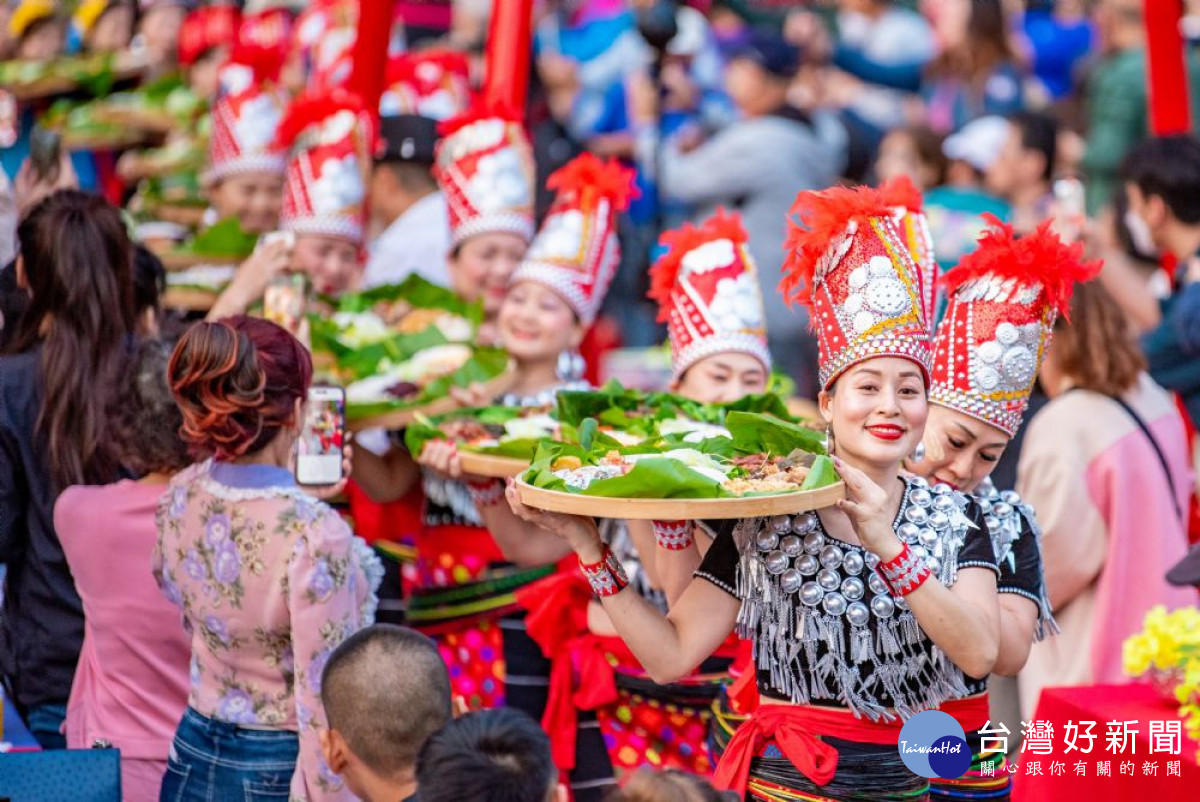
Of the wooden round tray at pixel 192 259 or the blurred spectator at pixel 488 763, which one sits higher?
the wooden round tray at pixel 192 259

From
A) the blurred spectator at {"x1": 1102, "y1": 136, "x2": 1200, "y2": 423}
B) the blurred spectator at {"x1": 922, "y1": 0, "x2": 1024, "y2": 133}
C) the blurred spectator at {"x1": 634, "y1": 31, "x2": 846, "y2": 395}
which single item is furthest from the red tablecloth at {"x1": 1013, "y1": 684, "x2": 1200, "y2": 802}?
the blurred spectator at {"x1": 922, "y1": 0, "x2": 1024, "y2": 133}

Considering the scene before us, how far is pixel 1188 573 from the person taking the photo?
335 cm

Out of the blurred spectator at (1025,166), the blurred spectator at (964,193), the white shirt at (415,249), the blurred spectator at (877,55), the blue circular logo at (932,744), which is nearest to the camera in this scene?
the blue circular logo at (932,744)

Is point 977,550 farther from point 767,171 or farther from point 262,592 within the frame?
point 767,171

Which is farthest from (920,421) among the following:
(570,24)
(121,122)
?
(570,24)

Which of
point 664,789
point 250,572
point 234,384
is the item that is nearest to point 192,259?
point 234,384

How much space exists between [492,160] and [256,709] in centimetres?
240

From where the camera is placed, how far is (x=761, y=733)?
304 centimetres

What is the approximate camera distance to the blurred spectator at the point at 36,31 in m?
7.79

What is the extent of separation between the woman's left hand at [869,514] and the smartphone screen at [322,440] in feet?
4.07

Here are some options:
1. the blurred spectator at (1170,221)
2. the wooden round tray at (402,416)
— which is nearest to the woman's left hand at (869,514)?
the wooden round tray at (402,416)

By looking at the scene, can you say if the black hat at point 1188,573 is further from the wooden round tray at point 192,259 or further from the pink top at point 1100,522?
the wooden round tray at point 192,259

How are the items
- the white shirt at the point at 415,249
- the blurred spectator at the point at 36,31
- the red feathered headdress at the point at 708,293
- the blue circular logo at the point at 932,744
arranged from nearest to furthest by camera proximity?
the blue circular logo at the point at 932,744 < the red feathered headdress at the point at 708,293 < the white shirt at the point at 415,249 < the blurred spectator at the point at 36,31

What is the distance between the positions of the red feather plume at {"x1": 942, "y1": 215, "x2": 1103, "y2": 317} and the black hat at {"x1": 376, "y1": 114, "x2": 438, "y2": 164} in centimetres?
323
